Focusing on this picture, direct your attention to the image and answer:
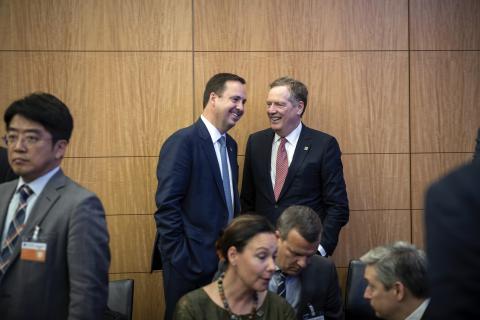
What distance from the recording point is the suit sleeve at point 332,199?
14.4 feet

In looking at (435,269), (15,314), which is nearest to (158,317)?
(15,314)

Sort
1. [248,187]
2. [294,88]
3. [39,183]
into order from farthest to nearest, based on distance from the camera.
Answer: [248,187] → [294,88] → [39,183]

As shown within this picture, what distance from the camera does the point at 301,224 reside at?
3396 millimetres

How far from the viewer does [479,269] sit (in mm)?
1186

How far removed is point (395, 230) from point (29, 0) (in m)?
3.14

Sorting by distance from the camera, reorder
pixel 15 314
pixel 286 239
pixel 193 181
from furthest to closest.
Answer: pixel 193 181, pixel 286 239, pixel 15 314

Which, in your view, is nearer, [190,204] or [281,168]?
[190,204]

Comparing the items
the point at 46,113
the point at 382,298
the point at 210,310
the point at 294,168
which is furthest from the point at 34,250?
the point at 294,168

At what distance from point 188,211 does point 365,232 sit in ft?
5.21

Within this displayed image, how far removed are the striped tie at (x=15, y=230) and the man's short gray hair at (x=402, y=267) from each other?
4.51 ft

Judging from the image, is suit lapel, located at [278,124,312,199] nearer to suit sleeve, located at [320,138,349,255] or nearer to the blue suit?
suit sleeve, located at [320,138,349,255]

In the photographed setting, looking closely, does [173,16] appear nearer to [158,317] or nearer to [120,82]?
[120,82]

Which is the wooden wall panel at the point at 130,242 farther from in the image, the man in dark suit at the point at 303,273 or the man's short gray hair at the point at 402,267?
the man's short gray hair at the point at 402,267

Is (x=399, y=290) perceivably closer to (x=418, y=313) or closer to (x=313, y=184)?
(x=418, y=313)
